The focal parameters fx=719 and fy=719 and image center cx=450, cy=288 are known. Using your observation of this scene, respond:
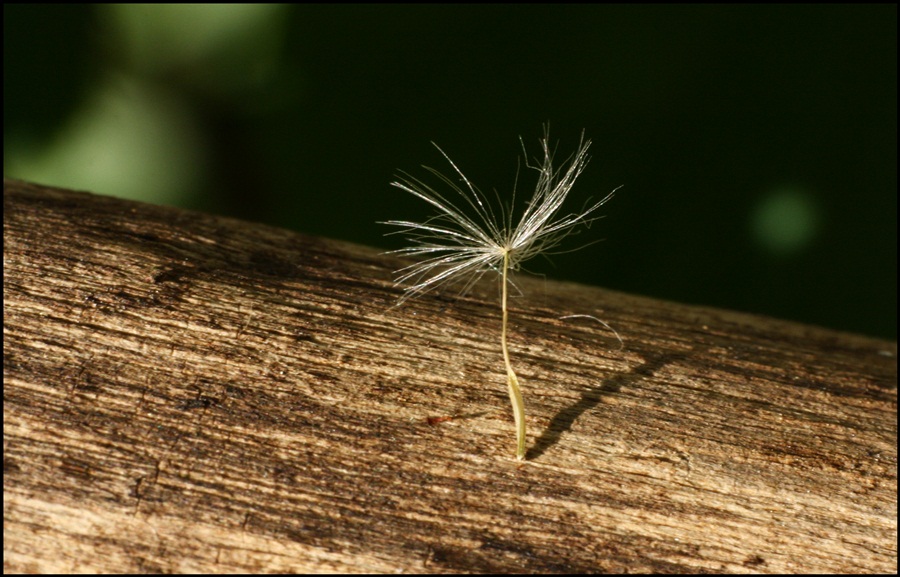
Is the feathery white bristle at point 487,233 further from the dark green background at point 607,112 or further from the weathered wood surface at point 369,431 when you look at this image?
the dark green background at point 607,112

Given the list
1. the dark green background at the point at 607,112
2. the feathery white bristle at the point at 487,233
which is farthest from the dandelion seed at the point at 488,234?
the dark green background at the point at 607,112

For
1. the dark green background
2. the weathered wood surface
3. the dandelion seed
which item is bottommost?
the weathered wood surface

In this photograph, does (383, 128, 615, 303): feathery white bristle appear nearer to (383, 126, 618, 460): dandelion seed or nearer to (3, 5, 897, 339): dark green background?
(383, 126, 618, 460): dandelion seed

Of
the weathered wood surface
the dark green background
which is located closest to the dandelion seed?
the weathered wood surface

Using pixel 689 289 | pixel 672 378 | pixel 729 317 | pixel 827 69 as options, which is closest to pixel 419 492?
pixel 672 378

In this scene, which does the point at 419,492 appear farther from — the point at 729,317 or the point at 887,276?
the point at 887,276

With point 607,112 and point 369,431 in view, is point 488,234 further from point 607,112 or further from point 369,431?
point 607,112

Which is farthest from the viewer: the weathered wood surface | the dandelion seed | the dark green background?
the dark green background
